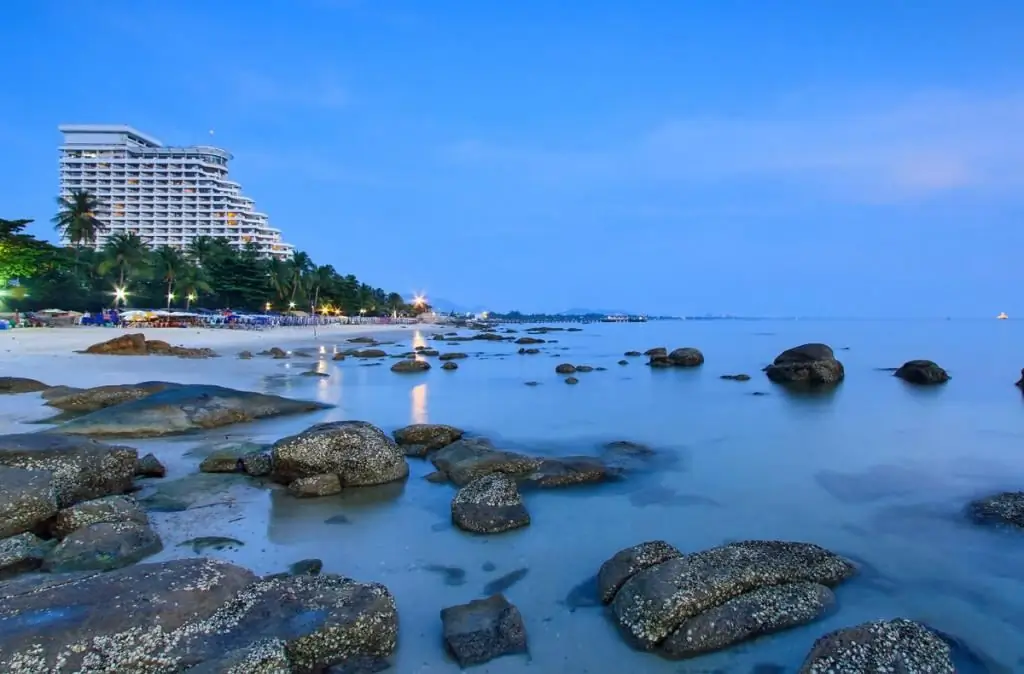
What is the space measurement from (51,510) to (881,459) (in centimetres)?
1585

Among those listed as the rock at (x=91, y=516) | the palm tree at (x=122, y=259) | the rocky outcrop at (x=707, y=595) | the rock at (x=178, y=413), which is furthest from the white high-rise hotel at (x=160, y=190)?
the rocky outcrop at (x=707, y=595)

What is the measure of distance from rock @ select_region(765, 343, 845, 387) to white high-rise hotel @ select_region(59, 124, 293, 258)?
143m

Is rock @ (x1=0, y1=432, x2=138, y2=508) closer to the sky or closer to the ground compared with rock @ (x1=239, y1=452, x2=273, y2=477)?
closer to the sky

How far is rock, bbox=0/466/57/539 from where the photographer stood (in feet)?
22.7

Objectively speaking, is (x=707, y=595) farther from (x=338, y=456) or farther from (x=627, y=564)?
(x=338, y=456)

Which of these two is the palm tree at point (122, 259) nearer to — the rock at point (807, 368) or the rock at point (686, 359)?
the rock at point (686, 359)

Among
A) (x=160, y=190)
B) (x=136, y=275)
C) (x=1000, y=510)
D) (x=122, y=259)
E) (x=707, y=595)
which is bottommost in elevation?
(x=1000, y=510)

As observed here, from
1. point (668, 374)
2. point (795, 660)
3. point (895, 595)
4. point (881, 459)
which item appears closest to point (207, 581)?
point (795, 660)

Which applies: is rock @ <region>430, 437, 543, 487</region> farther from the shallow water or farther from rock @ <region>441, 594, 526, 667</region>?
rock @ <region>441, 594, 526, 667</region>

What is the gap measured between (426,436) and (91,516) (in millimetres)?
6740

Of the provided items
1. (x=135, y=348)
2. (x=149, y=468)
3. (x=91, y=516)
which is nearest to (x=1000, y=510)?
(x=91, y=516)

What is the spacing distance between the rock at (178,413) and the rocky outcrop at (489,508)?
25.2ft

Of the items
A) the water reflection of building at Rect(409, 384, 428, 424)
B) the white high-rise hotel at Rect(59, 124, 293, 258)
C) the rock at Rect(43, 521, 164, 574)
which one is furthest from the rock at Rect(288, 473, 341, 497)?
the white high-rise hotel at Rect(59, 124, 293, 258)

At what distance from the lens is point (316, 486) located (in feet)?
29.9
